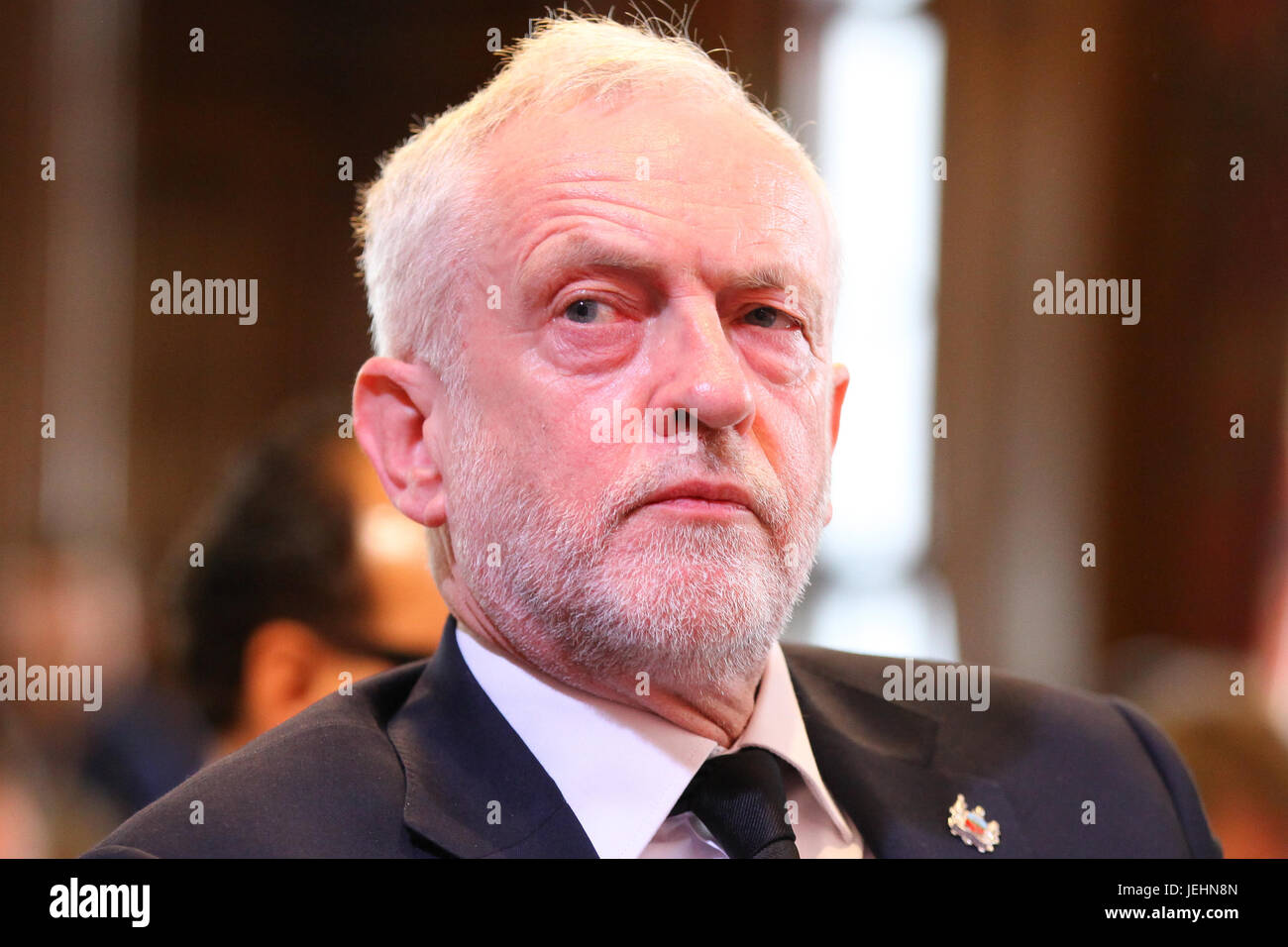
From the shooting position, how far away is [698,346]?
1714mm

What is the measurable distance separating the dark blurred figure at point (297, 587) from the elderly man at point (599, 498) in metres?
0.60

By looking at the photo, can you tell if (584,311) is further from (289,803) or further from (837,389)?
(289,803)

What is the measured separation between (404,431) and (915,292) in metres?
2.34

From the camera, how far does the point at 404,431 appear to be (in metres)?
1.99

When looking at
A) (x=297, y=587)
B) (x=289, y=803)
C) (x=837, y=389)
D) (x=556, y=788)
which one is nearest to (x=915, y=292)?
(x=837, y=389)

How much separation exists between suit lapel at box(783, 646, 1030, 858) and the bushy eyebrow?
2.42 feet

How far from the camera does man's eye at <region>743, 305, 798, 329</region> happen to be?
185 centimetres

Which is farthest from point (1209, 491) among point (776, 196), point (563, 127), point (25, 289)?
point (25, 289)

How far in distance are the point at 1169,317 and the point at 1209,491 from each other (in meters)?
0.53

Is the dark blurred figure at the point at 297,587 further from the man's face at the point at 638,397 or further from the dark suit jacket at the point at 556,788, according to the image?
the man's face at the point at 638,397

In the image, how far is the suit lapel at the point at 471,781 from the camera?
1.73m
